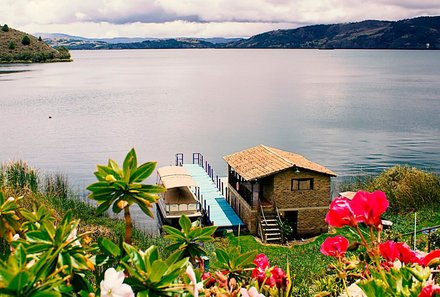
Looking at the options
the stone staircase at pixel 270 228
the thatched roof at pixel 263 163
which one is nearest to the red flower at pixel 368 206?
the stone staircase at pixel 270 228

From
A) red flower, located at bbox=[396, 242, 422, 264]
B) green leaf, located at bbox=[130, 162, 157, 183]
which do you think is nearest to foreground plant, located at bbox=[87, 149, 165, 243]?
green leaf, located at bbox=[130, 162, 157, 183]

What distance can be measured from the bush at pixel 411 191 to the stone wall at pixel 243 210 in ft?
21.7

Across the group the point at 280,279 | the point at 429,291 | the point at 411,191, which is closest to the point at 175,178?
the point at 411,191

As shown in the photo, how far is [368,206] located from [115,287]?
1070 millimetres

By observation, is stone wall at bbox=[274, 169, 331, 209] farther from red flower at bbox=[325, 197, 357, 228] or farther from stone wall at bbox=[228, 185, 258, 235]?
red flower at bbox=[325, 197, 357, 228]

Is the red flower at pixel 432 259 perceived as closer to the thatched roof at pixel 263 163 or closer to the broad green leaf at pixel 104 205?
the broad green leaf at pixel 104 205

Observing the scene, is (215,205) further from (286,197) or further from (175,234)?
(175,234)

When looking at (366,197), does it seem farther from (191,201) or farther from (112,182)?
(191,201)

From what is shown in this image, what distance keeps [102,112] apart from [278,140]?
91.7 ft

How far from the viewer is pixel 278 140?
53.6 m

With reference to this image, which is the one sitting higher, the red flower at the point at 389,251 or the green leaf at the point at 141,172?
the green leaf at the point at 141,172

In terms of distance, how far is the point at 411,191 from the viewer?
89.8 ft

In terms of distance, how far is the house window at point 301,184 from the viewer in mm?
26203

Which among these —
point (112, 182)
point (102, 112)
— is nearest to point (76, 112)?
point (102, 112)
